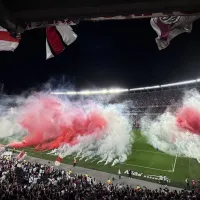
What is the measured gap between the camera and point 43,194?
577 inches

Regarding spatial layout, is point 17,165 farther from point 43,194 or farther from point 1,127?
point 1,127

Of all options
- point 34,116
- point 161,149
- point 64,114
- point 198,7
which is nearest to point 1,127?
point 34,116

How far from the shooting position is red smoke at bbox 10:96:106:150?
3181 centimetres

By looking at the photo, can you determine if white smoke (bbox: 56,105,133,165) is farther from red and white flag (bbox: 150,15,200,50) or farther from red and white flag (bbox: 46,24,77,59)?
red and white flag (bbox: 150,15,200,50)

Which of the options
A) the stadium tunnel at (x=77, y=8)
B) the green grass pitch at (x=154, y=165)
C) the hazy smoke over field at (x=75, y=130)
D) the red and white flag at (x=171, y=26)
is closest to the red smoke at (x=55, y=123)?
the hazy smoke over field at (x=75, y=130)

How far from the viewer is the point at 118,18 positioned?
14.1 feet

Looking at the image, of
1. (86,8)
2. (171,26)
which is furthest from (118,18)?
(171,26)

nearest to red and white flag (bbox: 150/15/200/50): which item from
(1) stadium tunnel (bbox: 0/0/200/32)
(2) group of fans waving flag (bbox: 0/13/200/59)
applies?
(2) group of fans waving flag (bbox: 0/13/200/59)

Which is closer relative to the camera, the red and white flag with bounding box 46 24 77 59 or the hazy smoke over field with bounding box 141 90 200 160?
the red and white flag with bounding box 46 24 77 59

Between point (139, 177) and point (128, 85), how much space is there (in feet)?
134

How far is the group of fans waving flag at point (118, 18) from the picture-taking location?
175 inches

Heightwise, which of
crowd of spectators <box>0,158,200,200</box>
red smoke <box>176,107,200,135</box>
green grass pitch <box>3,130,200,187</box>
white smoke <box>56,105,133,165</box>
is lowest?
crowd of spectators <box>0,158,200,200</box>

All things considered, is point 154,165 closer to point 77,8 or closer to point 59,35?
point 59,35

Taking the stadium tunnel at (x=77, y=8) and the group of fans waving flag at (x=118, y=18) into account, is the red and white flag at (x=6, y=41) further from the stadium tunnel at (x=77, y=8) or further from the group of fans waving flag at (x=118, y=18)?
the stadium tunnel at (x=77, y=8)
